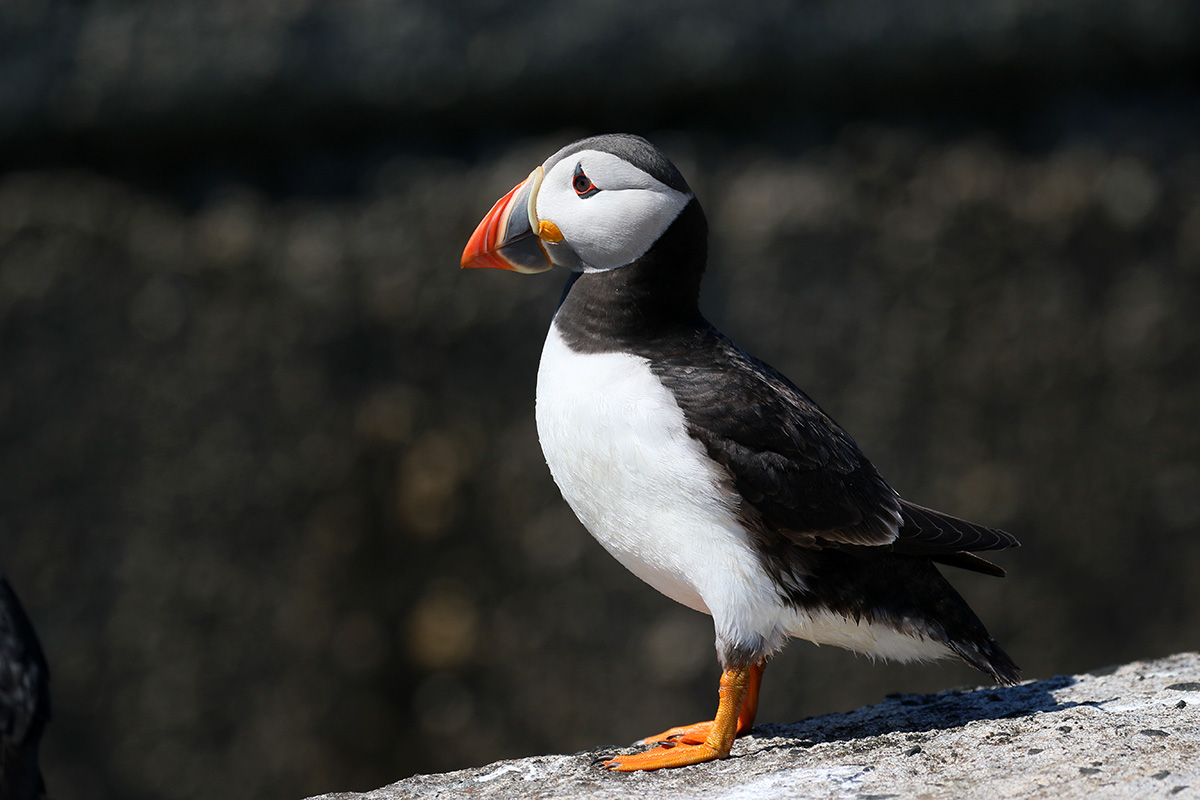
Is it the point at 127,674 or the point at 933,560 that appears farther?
the point at 127,674

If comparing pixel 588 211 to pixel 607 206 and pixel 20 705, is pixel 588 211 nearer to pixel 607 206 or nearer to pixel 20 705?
pixel 607 206

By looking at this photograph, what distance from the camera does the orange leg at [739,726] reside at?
2.85m

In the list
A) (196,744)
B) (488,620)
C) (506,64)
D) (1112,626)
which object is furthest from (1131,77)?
(196,744)

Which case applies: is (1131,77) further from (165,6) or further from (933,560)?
(165,6)

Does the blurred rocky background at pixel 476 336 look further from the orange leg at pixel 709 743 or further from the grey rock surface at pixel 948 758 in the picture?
the orange leg at pixel 709 743

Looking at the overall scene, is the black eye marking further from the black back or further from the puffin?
the black back

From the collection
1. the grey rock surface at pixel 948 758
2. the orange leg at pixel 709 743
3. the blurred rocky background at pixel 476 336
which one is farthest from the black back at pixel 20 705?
the blurred rocky background at pixel 476 336

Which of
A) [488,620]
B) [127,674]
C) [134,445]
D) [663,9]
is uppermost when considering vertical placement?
[663,9]

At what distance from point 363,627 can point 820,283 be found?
3462 millimetres

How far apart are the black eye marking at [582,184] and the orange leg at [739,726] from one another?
1338 mm

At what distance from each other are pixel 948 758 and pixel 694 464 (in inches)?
38.4

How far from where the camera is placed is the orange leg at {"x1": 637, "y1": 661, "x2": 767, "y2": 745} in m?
2.85

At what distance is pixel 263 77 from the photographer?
623 centimetres

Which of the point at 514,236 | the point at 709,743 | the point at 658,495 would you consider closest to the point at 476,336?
the point at 514,236
